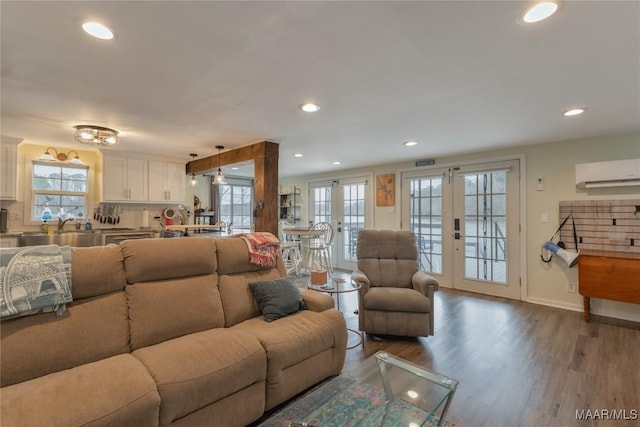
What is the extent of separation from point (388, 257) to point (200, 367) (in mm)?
2347

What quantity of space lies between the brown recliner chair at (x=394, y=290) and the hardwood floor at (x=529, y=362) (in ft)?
0.54

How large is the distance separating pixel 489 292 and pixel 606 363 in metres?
2.06

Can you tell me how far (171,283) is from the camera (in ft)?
6.52

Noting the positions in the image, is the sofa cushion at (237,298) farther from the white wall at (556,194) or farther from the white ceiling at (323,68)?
the white wall at (556,194)

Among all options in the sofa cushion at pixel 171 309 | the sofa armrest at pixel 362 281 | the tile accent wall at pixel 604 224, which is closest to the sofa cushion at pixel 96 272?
the sofa cushion at pixel 171 309

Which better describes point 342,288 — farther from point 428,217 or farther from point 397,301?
point 428,217

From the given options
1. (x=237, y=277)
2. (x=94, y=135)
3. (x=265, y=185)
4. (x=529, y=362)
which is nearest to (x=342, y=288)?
(x=237, y=277)

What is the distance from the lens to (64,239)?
416 cm

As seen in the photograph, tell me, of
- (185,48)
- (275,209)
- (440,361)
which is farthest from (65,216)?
(440,361)

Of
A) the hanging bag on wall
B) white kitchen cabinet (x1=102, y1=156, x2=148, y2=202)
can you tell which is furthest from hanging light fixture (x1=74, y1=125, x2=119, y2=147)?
the hanging bag on wall

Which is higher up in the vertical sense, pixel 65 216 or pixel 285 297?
pixel 65 216

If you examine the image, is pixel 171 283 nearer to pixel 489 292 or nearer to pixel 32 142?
pixel 32 142

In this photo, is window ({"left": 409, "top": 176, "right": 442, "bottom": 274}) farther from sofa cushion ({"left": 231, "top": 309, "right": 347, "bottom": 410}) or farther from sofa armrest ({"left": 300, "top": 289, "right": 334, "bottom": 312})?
sofa cushion ({"left": 231, "top": 309, "right": 347, "bottom": 410})

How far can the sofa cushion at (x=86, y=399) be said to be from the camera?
1.12 metres
